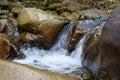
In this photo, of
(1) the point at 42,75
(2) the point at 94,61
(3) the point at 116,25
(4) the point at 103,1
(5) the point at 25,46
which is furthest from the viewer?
(4) the point at 103,1

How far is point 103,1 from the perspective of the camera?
41.9 feet

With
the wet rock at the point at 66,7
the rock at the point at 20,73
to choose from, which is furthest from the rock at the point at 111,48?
the wet rock at the point at 66,7

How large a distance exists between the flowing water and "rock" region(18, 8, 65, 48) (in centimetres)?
18

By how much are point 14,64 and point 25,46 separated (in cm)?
348

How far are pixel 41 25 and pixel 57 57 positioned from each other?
101 cm

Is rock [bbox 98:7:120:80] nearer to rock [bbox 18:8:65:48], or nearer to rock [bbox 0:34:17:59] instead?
rock [bbox 0:34:17:59]

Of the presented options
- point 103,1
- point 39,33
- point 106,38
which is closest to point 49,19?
point 39,33

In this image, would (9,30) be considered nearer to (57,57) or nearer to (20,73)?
(57,57)

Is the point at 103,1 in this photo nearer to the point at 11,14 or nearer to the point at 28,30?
the point at 11,14

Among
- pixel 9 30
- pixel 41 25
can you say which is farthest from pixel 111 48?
pixel 9 30

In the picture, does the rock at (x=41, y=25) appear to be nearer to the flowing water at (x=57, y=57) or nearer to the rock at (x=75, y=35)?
the flowing water at (x=57, y=57)

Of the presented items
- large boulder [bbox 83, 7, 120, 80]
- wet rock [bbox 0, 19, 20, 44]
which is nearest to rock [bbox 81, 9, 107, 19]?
wet rock [bbox 0, 19, 20, 44]

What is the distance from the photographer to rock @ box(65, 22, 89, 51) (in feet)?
22.9

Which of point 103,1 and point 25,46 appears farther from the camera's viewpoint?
point 103,1
